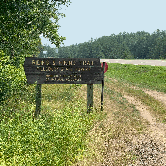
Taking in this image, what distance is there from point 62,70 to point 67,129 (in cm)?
338

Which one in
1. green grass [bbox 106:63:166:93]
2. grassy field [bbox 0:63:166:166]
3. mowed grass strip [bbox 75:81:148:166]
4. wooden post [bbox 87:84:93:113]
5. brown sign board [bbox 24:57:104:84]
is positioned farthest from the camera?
green grass [bbox 106:63:166:93]

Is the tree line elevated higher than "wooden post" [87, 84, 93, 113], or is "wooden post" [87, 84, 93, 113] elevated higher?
the tree line

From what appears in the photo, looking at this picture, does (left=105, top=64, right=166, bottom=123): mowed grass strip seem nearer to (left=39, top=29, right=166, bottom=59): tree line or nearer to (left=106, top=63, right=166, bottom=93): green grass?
(left=106, top=63, right=166, bottom=93): green grass

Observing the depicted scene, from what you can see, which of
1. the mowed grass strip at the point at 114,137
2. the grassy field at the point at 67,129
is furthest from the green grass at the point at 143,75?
the mowed grass strip at the point at 114,137

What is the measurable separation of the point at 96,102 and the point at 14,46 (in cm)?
506

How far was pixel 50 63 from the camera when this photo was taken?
8.71 m

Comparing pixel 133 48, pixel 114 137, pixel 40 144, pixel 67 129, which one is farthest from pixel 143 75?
pixel 133 48

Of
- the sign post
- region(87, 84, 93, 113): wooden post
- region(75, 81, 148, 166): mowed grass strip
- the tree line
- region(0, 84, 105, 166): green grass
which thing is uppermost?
the tree line

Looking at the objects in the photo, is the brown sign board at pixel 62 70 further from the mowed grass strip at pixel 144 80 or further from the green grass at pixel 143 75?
the green grass at pixel 143 75

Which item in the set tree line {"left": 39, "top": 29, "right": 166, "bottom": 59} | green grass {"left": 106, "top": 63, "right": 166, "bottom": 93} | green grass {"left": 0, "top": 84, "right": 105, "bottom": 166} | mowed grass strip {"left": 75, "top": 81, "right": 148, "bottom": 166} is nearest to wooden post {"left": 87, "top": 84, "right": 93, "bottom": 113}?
mowed grass strip {"left": 75, "top": 81, "right": 148, "bottom": 166}

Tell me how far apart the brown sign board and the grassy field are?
116 cm

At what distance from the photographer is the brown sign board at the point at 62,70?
8.72m

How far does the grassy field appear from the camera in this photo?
524 cm

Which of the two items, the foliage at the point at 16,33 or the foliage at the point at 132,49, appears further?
the foliage at the point at 132,49
